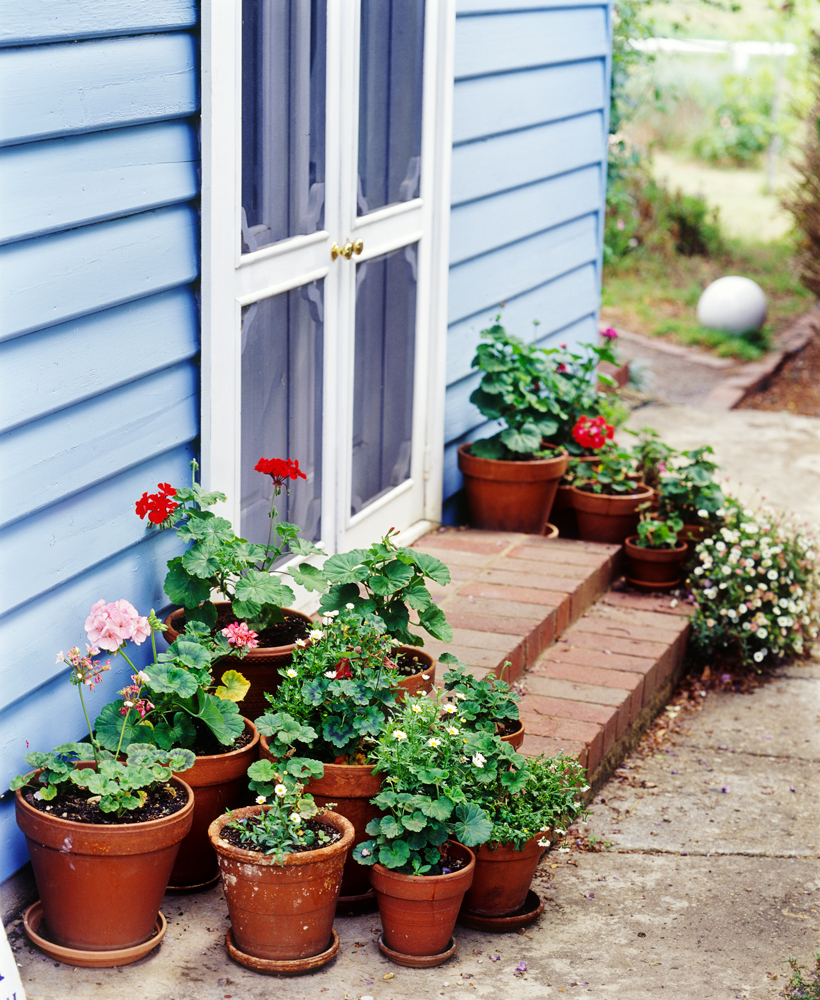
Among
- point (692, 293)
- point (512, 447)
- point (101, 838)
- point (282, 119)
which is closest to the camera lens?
point (101, 838)

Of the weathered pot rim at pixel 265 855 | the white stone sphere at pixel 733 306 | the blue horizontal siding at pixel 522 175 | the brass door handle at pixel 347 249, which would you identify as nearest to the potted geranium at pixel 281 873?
the weathered pot rim at pixel 265 855

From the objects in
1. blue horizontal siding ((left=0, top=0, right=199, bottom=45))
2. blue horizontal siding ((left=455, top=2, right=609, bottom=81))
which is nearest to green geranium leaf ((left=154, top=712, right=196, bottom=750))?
blue horizontal siding ((left=0, top=0, right=199, bottom=45))

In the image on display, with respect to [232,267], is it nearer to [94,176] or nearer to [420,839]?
[94,176]

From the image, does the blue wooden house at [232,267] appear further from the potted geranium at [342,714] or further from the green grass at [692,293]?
the green grass at [692,293]

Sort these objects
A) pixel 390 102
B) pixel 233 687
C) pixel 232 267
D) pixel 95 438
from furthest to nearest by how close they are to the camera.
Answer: pixel 390 102, pixel 232 267, pixel 233 687, pixel 95 438

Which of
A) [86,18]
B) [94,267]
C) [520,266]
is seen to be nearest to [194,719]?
[94,267]

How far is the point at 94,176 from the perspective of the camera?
8.50 ft

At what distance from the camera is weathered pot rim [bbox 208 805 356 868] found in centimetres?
244

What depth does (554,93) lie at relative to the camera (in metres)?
5.25

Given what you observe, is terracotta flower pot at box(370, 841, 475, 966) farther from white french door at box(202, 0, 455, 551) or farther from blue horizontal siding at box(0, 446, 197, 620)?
white french door at box(202, 0, 455, 551)

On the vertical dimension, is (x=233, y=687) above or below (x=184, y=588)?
below

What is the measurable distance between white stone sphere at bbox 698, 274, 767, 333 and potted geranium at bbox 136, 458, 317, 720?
22.3 feet

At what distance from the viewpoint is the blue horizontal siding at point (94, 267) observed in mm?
2408

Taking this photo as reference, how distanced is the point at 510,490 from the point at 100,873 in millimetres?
2554
